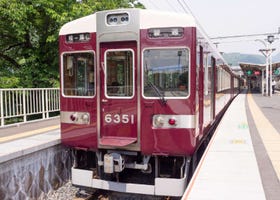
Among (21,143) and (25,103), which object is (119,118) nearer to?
(21,143)

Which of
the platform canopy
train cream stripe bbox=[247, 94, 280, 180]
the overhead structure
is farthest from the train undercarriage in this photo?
the platform canopy

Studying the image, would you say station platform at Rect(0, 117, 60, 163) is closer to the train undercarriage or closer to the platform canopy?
the train undercarriage

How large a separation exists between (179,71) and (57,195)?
11.2ft

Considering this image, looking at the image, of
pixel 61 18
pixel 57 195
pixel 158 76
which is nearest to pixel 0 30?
pixel 61 18

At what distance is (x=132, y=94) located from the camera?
5.41 metres

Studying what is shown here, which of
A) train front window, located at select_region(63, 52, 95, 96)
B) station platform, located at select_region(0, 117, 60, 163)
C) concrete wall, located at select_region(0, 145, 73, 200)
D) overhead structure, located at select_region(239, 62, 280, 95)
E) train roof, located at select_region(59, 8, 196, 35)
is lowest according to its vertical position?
concrete wall, located at select_region(0, 145, 73, 200)

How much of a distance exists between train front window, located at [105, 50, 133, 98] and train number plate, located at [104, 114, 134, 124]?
0.33 m

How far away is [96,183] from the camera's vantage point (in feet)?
18.6

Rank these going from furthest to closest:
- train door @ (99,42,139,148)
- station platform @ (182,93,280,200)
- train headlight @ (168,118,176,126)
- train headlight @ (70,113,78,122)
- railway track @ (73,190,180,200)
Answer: railway track @ (73,190,180,200)
train headlight @ (70,113,78,122)
train door @ (99,42,139,148)
train headlight @ (168,118,176,126)
station platform @ (182,93,280,200)

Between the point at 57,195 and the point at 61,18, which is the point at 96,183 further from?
the point at 61,18

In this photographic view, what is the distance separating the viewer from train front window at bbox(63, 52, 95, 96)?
5.70m

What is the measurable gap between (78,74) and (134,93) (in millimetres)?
1166

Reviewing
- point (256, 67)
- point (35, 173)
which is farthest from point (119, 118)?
point (256, 67)

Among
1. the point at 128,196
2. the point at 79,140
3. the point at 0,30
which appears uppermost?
the point at 0,30
